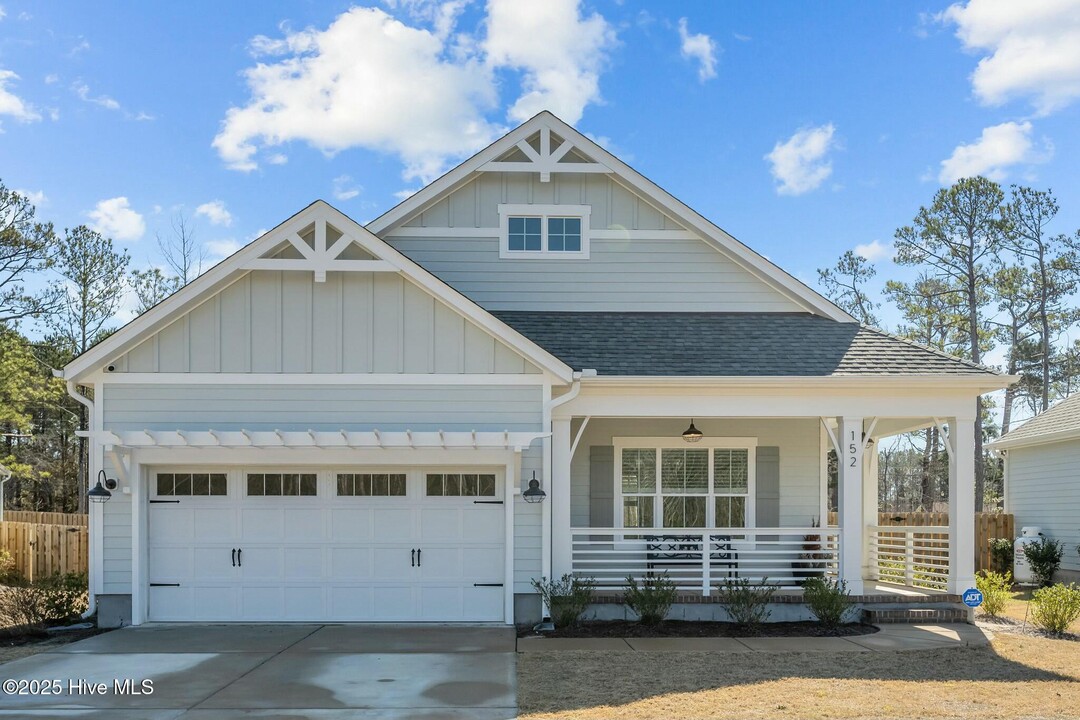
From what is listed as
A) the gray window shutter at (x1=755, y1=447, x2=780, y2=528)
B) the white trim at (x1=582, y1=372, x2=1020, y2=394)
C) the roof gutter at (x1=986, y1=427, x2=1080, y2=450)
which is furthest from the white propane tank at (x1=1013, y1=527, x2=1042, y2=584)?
the white trim at (x1=582, y1=372, x2=1020, y2=394)

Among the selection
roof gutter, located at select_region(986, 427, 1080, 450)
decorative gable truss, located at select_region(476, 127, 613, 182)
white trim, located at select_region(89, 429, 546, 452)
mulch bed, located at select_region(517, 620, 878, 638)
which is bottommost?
mulch bed, located at select_region(517, 620, 878, 638)

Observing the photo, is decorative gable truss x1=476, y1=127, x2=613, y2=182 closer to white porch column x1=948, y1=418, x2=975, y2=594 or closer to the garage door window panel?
the garage door window panel

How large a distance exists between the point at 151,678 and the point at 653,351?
24.5 ft

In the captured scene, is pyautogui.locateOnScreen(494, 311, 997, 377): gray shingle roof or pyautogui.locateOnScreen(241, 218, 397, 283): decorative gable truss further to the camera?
pyautogui.locateOnScreen(494, 311, 997, 377): gray shingle roof

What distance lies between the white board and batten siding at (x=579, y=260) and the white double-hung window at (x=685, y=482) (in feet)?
7.01

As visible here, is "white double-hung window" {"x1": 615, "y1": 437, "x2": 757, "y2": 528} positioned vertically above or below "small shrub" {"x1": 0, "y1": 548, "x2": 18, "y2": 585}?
above

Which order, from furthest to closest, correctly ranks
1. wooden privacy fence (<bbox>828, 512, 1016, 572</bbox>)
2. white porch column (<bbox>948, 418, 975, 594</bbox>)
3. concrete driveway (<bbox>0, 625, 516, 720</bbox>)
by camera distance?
wooden privacy fence (<bbox>828, 512, 1016, 572</bbox>)
white porch column (<bbox>948, 418, 975, 594</bbox>)
concrete driveway (<bbox>0, 625, 516, 720</bbox>)

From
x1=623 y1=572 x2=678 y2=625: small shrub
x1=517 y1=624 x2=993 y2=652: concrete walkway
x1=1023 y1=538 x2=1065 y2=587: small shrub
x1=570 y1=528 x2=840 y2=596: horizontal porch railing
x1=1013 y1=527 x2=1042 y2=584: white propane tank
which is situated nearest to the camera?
x1=517 y1=624 x2=993 y2=652: concrete walkway

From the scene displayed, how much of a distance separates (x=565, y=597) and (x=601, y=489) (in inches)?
122

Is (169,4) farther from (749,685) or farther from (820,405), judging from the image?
(749,685)

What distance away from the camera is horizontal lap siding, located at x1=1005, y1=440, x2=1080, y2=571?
17.7 metres

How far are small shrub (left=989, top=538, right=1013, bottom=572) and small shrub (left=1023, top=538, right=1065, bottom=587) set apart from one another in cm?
99

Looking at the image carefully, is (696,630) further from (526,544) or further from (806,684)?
(806,684)

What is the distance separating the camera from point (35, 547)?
1725 centimetres
